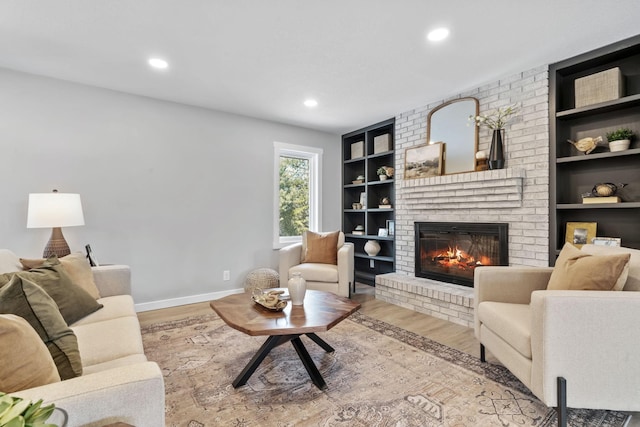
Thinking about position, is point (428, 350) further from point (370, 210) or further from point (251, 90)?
point (251, 90)

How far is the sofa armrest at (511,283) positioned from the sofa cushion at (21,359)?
2318 millimetres

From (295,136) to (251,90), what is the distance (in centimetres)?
137

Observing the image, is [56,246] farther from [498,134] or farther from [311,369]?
[498,134]

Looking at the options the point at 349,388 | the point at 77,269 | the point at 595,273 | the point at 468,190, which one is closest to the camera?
the point at 595,273

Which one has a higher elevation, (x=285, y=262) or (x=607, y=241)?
(x=607, y=241)

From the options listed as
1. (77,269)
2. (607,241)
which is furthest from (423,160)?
(77,269)

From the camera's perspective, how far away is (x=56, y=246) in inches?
103

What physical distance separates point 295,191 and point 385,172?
4.50ft

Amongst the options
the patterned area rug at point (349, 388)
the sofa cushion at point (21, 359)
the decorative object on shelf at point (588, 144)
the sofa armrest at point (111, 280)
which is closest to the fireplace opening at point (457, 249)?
the decorative object on shelf at point (588, 144)

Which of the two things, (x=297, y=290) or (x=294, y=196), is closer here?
(x=297, y=290)

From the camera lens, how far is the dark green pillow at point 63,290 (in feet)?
5.56

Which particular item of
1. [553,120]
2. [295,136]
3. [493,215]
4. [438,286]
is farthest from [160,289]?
[553,120]

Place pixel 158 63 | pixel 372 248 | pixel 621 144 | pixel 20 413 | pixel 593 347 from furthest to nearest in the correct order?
pixel 372 248
pixel 158 63
pixel 621 144
pixel 593 347
pixel 20 413

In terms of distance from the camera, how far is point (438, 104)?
12.0 ft
